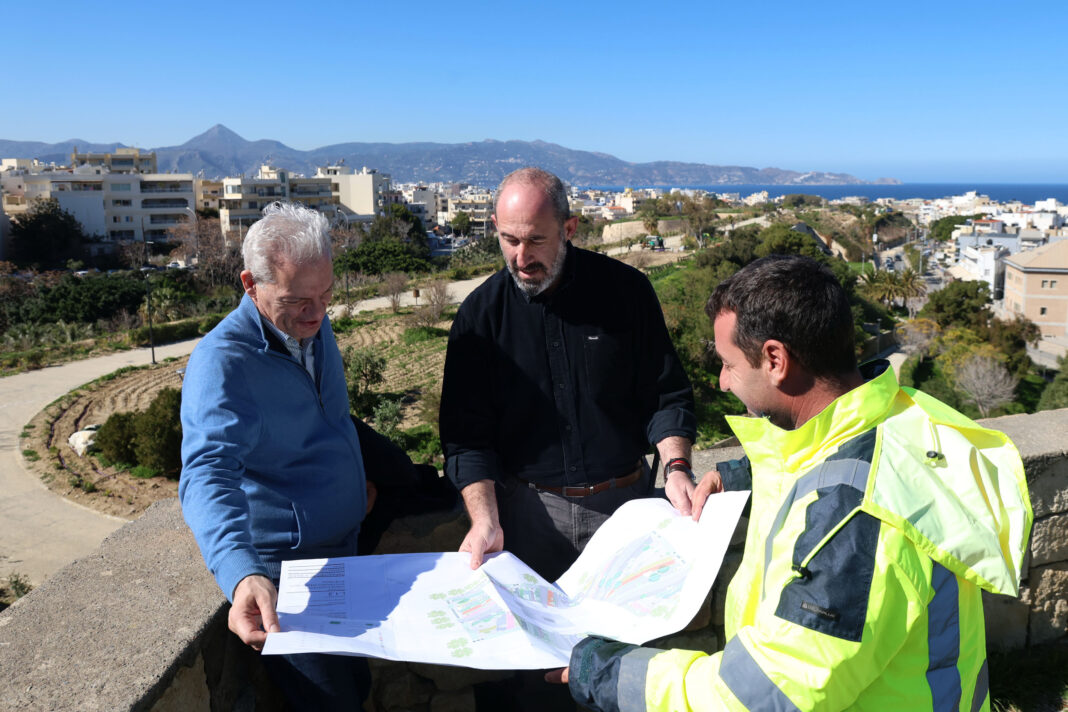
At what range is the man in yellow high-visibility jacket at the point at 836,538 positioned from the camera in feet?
3.41

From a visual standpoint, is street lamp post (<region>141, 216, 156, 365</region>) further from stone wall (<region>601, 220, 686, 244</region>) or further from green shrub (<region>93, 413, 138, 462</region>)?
stone wall (<region>601, 220, 686, 244</region>)

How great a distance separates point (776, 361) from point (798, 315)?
9cm

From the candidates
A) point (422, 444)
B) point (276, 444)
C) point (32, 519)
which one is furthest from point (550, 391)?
point (32, 519)

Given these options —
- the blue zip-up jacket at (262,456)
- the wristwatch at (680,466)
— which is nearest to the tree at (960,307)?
the wristwatch at (680,466)

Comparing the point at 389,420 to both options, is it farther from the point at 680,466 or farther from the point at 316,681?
the point at 316,681

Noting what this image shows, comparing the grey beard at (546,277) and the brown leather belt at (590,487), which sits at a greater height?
the grey beard at (546,277)

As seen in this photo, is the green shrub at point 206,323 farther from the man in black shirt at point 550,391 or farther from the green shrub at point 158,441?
the man in black shirt at point 550,391

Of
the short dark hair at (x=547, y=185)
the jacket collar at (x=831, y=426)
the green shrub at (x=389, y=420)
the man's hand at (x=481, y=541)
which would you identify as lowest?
the green shrub at (x=389, y=420)

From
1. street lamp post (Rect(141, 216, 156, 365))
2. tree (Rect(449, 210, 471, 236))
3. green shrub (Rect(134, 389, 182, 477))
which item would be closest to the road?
green shrub (Rect(134, 389, 182, 477))

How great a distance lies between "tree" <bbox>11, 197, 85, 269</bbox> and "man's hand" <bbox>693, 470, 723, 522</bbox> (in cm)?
5167

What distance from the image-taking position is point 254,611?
148 cm

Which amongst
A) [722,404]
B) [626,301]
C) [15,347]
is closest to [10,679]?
[626,301]

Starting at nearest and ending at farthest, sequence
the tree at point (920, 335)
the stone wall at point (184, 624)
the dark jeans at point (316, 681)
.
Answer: the stone wall at point (184, 624) → the dark jeans at point (316, 681) → the tree at point (920, 335)

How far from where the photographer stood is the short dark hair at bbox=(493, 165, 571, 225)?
213 centimetres
